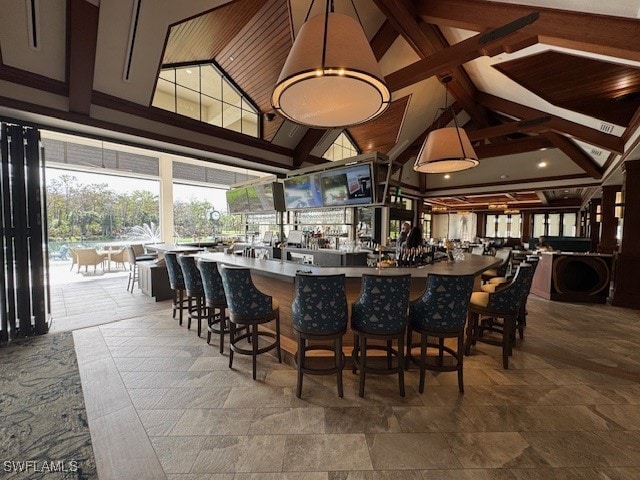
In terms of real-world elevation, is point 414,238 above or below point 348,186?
below

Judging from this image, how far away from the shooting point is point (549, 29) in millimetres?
3205

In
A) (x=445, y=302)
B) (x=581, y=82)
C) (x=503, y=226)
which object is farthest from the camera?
(x=503, y=226)

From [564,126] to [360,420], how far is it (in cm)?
803

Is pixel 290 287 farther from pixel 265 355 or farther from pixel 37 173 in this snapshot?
pixel 37 173

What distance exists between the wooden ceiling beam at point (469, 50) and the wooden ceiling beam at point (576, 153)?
557 centimetres

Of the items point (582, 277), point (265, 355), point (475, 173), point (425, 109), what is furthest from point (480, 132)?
point (265, 355)

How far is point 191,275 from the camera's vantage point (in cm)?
392

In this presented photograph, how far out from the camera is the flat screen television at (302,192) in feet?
18.0

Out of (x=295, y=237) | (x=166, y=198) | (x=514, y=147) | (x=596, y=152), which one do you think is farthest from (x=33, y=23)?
(x=514, y=147)

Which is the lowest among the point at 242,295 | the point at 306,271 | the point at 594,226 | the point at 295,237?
the point at 242,295

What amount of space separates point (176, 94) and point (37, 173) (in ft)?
9.80

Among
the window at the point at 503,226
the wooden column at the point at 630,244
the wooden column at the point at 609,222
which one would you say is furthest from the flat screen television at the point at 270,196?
the window at the point at 503,226

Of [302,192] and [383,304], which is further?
[302,192]

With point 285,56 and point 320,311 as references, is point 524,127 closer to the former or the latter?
point 285,56
